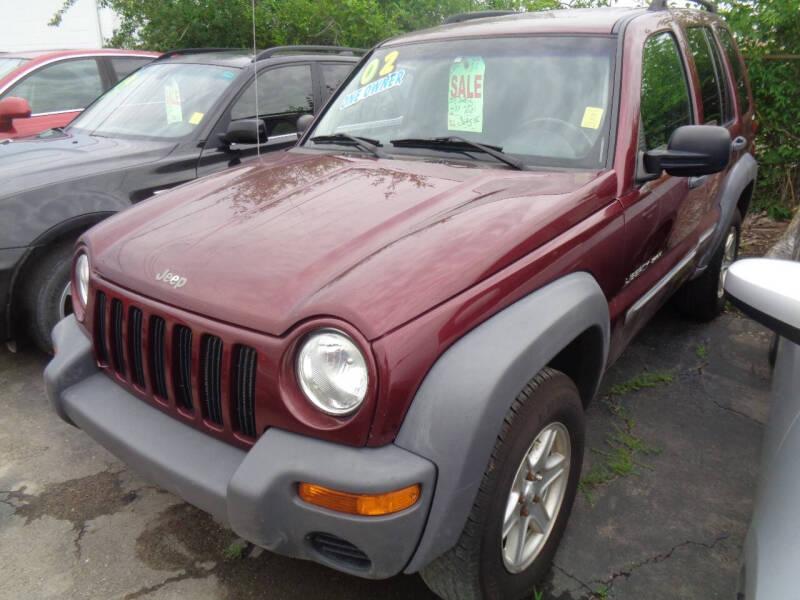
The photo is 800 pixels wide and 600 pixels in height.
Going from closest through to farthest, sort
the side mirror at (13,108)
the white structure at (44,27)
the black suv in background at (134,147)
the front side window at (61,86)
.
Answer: the black suv in background at (134,147)
the side mirror at (13,108)
the front side window at (61,86)
the white structure at (44,27)

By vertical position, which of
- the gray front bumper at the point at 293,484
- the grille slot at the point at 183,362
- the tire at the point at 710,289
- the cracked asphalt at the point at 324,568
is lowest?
the cracked asphalt at the point at 324,568

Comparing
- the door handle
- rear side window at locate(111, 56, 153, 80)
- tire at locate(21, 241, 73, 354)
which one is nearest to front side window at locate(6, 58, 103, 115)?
rear side window at locate(111, 56, 153, 80)

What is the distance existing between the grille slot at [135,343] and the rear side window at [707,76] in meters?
2.87

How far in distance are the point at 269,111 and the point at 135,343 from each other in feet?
9.81

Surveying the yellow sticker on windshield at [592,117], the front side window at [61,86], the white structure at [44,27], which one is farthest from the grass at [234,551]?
the white structure at [44,27]

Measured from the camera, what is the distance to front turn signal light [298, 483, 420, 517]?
1.50 meters

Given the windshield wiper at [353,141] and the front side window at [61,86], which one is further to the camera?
the front side window at [61,86]

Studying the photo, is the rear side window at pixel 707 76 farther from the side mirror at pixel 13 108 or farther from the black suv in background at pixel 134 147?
the side mirror at pixel 13 108

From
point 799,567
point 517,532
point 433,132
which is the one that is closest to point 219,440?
point 517,532

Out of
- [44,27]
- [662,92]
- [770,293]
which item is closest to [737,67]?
[662,92]

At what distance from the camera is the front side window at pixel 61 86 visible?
5551 mm

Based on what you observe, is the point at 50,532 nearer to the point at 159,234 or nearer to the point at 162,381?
the point at 162,381

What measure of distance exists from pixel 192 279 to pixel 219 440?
0.46 m

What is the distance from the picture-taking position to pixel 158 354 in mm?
1914
